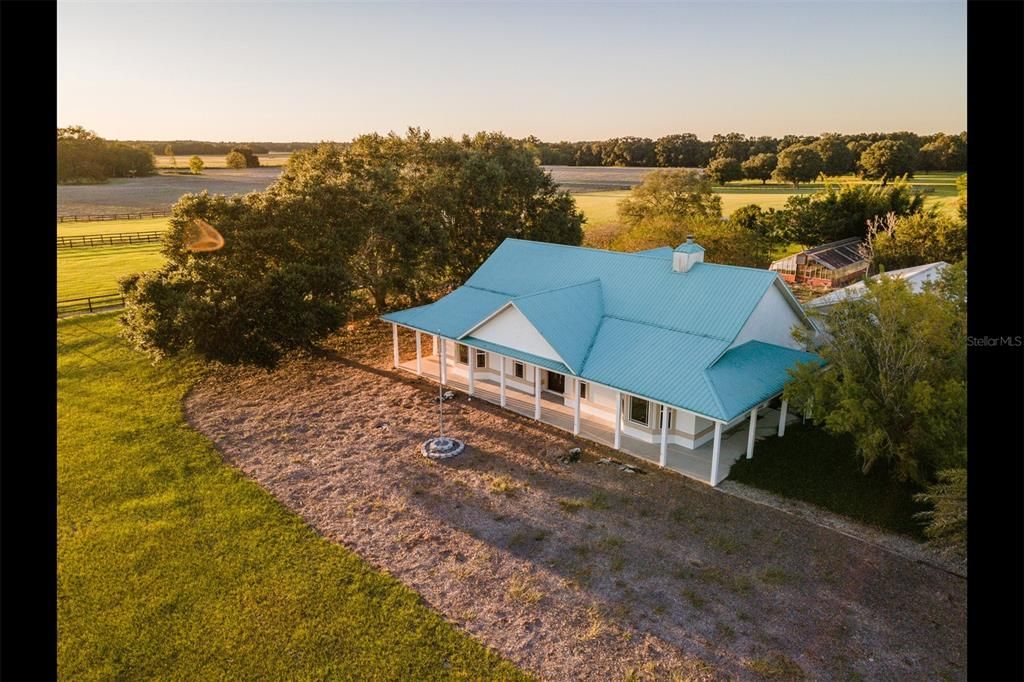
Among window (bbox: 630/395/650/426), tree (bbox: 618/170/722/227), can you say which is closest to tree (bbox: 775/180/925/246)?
tree (bbox: 618/170/722/227)

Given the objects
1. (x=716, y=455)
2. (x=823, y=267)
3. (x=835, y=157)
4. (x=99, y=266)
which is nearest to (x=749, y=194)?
(x=835, y=157)

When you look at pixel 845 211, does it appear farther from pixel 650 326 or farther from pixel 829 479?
pixel 829 479

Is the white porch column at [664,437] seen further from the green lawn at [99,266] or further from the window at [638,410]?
the green lawn at [99,266]

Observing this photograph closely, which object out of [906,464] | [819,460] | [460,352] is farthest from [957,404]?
[460,352]

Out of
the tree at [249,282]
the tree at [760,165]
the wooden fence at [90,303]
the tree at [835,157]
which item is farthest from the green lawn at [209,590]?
the tree at [835,157]

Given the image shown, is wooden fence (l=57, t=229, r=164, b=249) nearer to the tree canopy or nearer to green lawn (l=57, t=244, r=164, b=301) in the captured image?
green lawn (l=57, t=244, r=164, b=301)
